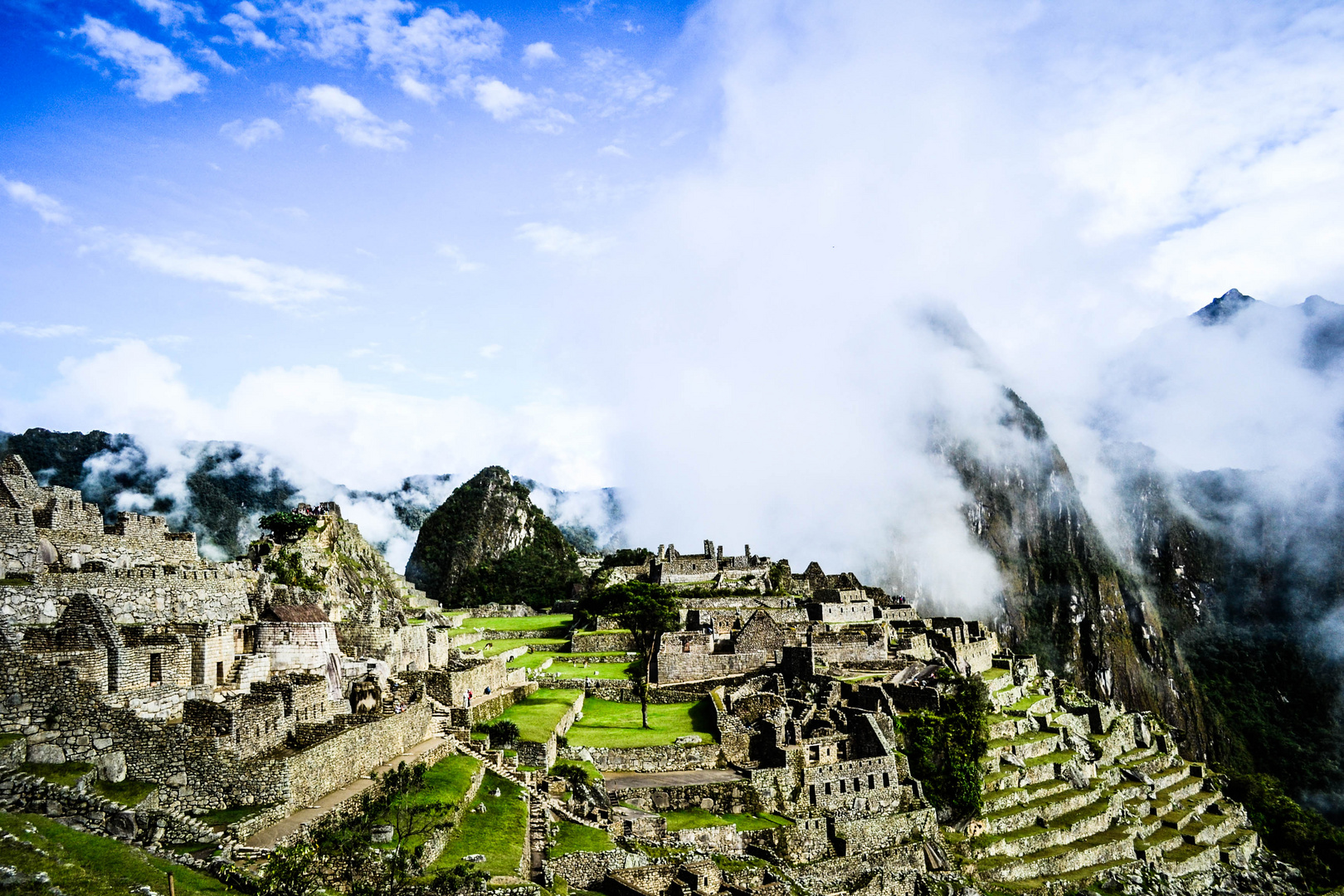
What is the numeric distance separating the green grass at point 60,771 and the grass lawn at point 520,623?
48.1 metres

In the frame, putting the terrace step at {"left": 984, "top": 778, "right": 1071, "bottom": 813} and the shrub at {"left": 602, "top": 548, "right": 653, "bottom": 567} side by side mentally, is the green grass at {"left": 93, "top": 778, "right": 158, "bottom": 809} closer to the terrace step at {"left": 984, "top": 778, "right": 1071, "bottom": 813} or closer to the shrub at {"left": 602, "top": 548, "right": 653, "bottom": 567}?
the terrace step at {"left": 984, "top": 778, "right": 1071, "bottom": 813}

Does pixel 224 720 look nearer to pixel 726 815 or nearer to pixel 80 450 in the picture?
pixel 726 815

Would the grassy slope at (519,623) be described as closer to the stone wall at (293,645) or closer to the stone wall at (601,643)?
the stone wall at (601,643)

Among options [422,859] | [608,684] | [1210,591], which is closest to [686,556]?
[608,684]

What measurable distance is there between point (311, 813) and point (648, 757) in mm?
16946

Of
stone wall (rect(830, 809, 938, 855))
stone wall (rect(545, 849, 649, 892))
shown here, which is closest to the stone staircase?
A: stone wall (rect(830, 809, 938, 855))

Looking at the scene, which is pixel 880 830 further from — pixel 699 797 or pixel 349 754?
pixel 349 754

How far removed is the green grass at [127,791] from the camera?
16.1m

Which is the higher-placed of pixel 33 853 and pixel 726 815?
pixel 33 853

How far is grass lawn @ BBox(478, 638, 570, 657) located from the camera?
52459 millimetres

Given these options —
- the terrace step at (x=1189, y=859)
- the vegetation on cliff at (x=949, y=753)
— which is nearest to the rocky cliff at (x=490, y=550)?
the vegetation on cliff at (x=949, y=753)

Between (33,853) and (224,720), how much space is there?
578 centimetres

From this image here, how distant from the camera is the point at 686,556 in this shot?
74.2 meters

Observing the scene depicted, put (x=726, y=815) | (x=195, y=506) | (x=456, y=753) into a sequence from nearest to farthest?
(x=456, y=753)
(x=726, y=815)
(x=195, y=506)
